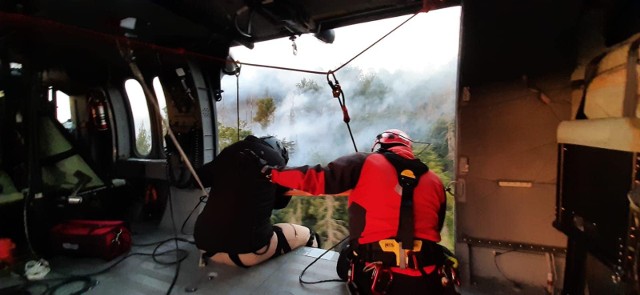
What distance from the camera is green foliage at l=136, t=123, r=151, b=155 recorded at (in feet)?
16.8

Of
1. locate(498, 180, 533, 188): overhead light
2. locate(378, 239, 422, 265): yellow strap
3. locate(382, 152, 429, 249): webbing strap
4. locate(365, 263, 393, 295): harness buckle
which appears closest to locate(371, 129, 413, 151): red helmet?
locate(382, 152, 429, 249): webbing strap

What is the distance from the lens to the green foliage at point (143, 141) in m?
5.13

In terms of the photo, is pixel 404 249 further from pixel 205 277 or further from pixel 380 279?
pixel 205 277

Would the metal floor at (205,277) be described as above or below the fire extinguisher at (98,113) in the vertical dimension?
below

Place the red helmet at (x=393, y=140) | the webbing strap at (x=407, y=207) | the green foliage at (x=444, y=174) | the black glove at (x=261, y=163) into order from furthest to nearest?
the green foliage at (x=444, y=174) < the black glove at (x=261, y=163) < the red helmet at (x=393, y=140) < the webbing strap at (x=407, y=207)

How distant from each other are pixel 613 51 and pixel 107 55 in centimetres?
577

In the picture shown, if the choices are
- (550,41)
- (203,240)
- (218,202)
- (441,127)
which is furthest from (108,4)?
(550,41)

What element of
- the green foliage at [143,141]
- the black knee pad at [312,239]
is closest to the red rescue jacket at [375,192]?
the black knee pad at [312,239]

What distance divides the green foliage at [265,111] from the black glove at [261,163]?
2.23 meters

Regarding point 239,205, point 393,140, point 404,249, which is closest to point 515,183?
point 393,140

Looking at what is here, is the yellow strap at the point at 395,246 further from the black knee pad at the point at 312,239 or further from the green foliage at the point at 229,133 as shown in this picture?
the green foliage at the point at 229,133

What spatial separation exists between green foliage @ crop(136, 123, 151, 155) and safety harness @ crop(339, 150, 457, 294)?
4.80 metres

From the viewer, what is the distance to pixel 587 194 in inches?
67.7

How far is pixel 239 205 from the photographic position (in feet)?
8.71
